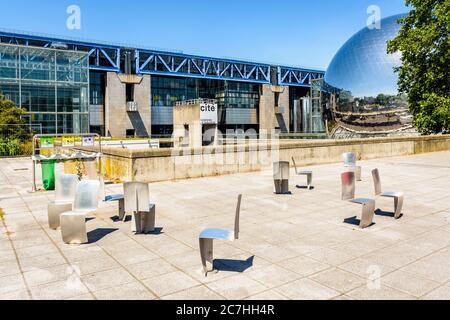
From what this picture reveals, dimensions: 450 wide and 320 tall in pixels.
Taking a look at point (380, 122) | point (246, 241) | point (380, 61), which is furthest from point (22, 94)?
point (380, 61)

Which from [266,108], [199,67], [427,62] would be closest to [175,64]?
[199,67]

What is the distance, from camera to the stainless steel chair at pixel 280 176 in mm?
11188

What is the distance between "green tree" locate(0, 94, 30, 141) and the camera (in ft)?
98.5

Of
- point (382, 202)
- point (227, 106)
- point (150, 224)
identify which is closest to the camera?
point (150, 224)

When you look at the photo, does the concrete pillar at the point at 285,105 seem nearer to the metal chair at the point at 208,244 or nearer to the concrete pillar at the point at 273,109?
the concrete pillar at the point at 273,109

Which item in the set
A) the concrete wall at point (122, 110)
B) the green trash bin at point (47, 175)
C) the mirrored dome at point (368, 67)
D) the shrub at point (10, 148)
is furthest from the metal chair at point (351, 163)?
the concrete wall at point (122, 110)

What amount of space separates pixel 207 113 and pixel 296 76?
181 ft

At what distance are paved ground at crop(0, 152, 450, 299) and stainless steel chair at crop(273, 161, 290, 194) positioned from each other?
68 cm

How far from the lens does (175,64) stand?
7419cm

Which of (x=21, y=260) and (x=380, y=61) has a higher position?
(x=380, y=61)
